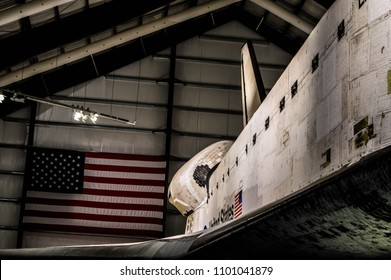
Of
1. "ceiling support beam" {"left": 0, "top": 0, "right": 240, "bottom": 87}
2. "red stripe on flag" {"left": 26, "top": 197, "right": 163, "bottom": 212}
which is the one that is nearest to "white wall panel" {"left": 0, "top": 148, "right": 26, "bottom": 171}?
"red stripe on flag" {"left": 26, "top": 197, "right": 163, "bottom": 212}

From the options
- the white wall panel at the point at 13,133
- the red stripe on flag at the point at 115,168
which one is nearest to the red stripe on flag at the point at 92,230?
the red stripe on flag at the point at 115,168

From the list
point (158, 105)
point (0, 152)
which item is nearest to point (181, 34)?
point (158, 105)

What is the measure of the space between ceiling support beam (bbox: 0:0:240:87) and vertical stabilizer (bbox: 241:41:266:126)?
9650 millimetres

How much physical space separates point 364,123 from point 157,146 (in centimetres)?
1659

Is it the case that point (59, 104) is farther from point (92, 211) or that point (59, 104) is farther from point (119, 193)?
point (92, 211)

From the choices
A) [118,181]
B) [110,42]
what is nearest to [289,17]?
[110,42]

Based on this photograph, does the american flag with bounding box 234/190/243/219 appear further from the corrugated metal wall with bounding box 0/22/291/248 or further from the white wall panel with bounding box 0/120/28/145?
the white wall panel with bounding box 0/120/28/145

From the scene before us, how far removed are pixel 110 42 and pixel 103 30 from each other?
11.6 ft

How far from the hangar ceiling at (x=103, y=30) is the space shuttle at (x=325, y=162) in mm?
9952

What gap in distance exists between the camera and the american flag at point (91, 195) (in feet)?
59.2

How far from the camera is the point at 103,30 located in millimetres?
14547

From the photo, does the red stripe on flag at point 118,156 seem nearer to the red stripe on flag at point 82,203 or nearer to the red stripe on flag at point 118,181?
the red stripe on flag at point 118,181

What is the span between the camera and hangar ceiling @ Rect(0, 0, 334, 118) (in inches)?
553

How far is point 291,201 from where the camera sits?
8.84ft
